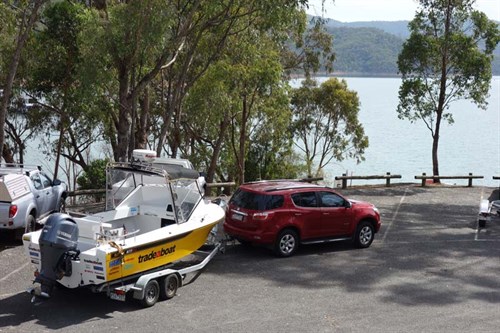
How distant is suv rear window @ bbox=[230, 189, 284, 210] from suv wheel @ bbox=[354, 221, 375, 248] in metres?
2.38

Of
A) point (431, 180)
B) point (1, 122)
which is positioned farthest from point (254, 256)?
point (431, 180)

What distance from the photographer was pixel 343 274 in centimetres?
1302

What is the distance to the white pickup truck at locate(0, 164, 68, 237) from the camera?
13906 millimetres

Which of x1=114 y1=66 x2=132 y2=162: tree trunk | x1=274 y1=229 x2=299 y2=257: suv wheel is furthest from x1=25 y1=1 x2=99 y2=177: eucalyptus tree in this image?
x1=274 y1=229 x2=299 y2=257: suv wheel

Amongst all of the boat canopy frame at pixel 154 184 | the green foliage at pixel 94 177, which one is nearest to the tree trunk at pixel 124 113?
the boat canopy frame at pixel 154 184

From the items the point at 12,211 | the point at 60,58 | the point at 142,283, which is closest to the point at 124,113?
the point at 60,58

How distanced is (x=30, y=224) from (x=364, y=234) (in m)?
7.67

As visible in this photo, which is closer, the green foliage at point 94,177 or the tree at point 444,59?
the tree at point 444,59

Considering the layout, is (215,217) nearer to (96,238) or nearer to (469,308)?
(96,238)

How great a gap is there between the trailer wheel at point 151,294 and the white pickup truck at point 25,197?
188 inches

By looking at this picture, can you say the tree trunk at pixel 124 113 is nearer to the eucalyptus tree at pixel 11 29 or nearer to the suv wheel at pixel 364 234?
the eucalyptus tree at pixel 11 29

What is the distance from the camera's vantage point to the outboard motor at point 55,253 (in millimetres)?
9961

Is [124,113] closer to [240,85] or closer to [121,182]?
[121,182]

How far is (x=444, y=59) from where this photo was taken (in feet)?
96.9
